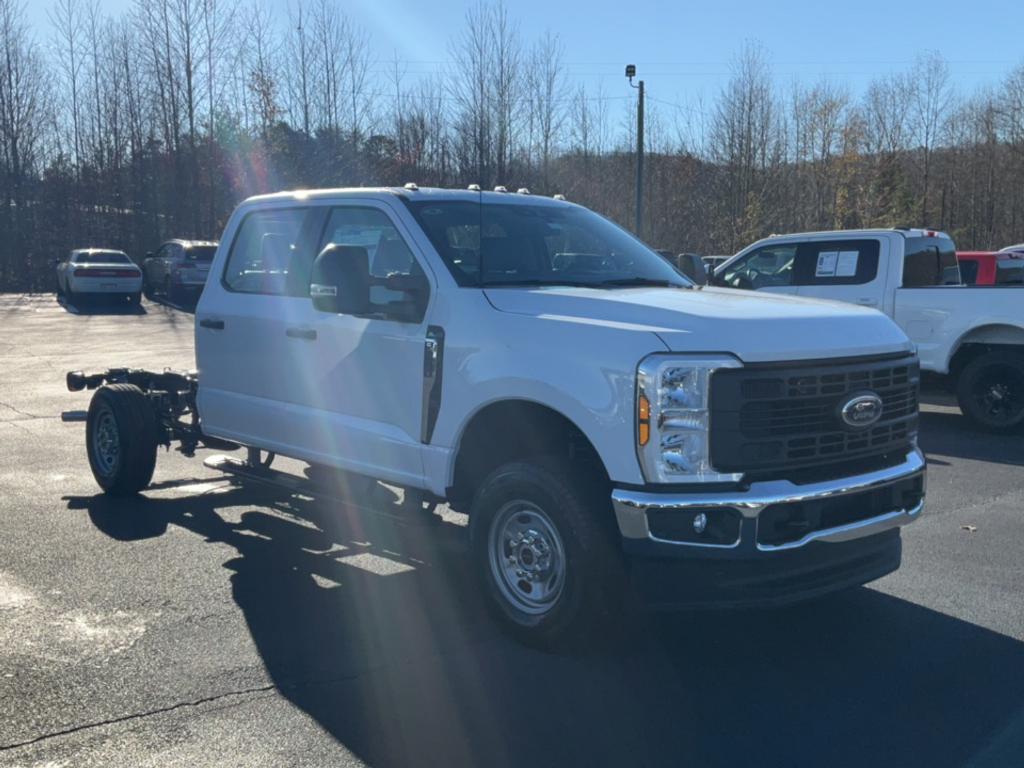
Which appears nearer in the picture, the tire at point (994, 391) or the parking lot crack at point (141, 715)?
the parking lot crack at point (141, 715)

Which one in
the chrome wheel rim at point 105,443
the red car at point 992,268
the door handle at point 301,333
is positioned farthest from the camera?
the red car at point 992,268

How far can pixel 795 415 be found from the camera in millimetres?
4422

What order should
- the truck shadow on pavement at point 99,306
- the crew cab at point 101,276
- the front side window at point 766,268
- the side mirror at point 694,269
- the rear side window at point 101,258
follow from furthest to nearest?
1. the rear side window at point 101,258
2. the crew cab at point 101,276
3. the truck shadow on pavement at point 99,306
4. the front side window at point 766,268
5. the side mirror at point 694,269

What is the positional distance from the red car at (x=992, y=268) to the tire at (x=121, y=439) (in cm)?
1155

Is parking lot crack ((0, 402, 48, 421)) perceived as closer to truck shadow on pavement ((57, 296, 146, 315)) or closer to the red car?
the red car

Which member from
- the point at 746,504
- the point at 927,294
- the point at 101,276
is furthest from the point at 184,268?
the point at 746,504

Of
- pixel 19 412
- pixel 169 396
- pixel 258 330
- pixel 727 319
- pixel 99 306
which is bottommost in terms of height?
pixel 19 412

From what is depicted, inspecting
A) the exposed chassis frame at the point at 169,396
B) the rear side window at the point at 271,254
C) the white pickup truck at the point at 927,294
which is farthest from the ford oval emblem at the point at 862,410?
the white pickup truck at the point at 927,294

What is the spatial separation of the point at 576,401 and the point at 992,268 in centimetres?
1222

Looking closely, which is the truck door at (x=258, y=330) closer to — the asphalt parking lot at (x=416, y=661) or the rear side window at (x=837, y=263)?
the asphalt parking lot at (x=416, y=661)

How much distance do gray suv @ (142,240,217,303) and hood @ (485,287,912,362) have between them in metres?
24.8

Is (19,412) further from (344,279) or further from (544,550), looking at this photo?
(544,550)

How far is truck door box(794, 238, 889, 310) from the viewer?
38.9 feet

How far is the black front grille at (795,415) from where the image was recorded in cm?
426
